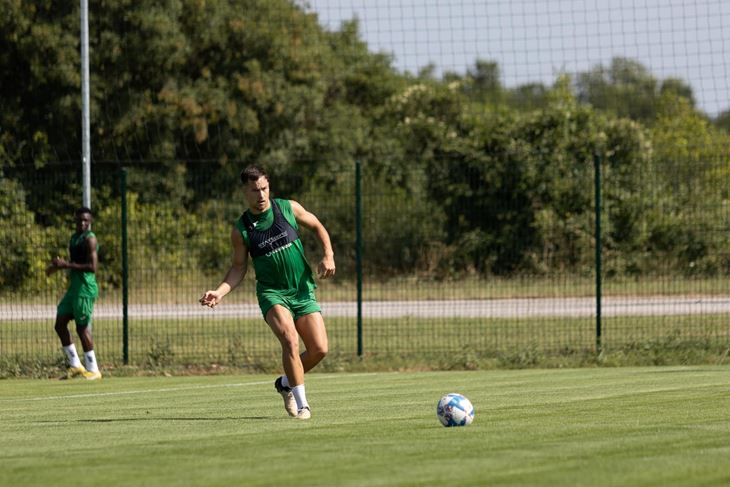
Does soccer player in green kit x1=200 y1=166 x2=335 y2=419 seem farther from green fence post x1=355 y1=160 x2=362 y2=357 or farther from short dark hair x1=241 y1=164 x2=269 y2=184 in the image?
green fence post x1=355 y1=160 x2=362 y2=357

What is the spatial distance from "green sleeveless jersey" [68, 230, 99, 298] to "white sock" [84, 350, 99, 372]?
80 centimetres

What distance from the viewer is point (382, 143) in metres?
48.4

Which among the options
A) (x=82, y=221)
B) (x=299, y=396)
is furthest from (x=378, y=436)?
(x=82, y=221)

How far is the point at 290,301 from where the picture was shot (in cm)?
1138

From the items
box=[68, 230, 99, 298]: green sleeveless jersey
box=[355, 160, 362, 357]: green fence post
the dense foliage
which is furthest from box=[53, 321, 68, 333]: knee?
box=[355, 160, 362, 357]: green fence post

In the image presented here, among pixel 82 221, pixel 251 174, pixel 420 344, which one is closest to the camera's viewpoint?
pixel 251 174

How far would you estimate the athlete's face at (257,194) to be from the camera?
11.2 meters

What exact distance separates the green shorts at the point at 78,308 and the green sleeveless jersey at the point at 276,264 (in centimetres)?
662

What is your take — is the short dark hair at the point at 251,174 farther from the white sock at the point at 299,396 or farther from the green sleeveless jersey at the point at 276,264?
the white sock at the point at 299,396

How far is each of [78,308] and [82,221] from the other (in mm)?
1182

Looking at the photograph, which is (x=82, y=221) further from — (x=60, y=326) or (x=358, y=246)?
(x=358, y=246)

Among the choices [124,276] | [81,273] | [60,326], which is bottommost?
[60,326]

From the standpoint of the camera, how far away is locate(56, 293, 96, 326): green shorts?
17.4 meters

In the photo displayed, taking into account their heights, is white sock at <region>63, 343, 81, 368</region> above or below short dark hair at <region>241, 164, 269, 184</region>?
below
